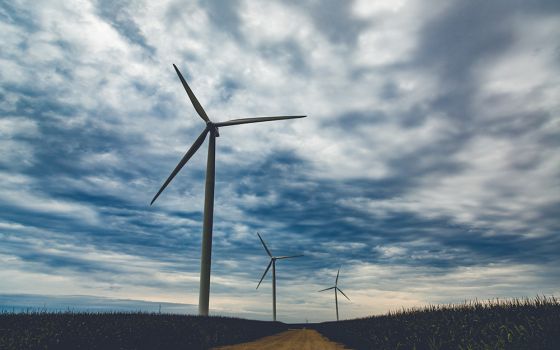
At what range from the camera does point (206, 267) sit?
42.6 m

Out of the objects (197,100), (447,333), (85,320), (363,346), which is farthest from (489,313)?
(197,100)

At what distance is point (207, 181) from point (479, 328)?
36.6 m

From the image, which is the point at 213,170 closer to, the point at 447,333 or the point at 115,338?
the point at 115,338

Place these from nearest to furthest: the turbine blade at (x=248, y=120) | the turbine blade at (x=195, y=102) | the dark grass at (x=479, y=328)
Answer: the dark grass at (x=479, y=328) < the turbine blade at (x=195, y=102) < the turbine blade at (x=248, y=120)

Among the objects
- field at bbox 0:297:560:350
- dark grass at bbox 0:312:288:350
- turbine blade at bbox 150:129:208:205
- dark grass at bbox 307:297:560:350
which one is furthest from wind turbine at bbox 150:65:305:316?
dark grass at bbox 307:297:560:350

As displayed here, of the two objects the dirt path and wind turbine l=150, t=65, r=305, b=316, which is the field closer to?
the dirt path

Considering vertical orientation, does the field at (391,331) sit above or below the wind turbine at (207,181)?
below

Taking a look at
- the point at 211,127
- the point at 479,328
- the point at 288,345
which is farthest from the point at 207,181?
the point at 479,328

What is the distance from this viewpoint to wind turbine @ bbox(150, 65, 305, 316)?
4191cm

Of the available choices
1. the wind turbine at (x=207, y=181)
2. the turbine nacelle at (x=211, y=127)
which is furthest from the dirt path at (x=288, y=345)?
the turbine nacelle at (x=211, y=127)

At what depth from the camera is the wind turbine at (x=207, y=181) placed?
41906mm

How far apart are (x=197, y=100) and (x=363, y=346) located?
41001mm

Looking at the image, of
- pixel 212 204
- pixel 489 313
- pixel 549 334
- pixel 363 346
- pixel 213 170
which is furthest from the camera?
pixel 213 170

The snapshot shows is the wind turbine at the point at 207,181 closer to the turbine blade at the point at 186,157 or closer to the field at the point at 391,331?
the turbine blade at the point at 186,157
